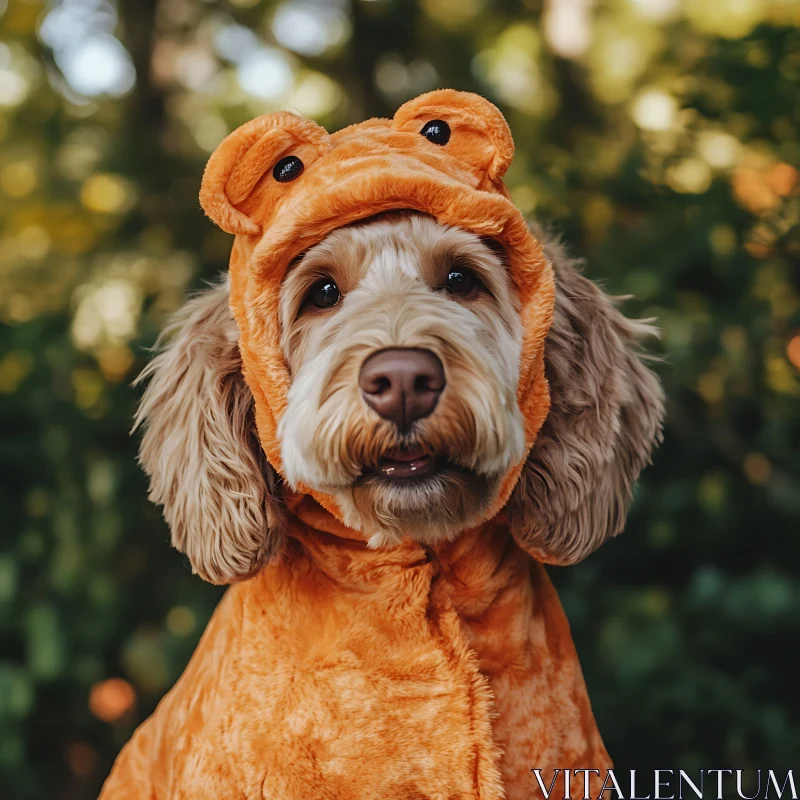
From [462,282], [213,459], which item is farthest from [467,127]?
[213,459]

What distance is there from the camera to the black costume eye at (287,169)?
1.73 metres

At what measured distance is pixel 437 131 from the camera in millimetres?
1762

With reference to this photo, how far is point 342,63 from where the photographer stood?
17.5ft

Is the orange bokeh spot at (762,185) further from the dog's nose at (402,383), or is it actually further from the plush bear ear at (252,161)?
the dog's nose at (402,383)

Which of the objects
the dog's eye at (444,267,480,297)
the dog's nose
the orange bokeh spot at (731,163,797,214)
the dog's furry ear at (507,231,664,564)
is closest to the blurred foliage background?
the orange bokeh spot at (731,163,797,214)

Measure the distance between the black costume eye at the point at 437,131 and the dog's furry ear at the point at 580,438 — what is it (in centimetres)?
41

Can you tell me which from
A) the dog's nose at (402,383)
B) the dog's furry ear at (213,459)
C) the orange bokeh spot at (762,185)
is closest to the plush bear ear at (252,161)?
the dog's furry ear at (213,459)

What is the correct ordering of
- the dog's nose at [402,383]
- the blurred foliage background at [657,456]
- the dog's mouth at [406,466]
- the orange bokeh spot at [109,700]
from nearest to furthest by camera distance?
1. the dog's nose at [402,383]
2. the dog's mouth at [406,466]
3. the blurred foliage background at [657,456]
4. the orange bokeh spot at [109,700]

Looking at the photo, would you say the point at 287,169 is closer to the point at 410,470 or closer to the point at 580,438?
the point at 410,470

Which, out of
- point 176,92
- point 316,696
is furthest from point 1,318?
point 316,696

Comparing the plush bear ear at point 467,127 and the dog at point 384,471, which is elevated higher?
the plush bear ear at point 467,127

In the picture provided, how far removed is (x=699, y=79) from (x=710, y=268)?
25.6 inches

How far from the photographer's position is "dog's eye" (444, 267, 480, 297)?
176 centimetres

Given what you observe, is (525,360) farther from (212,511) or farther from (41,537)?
(41,537)
